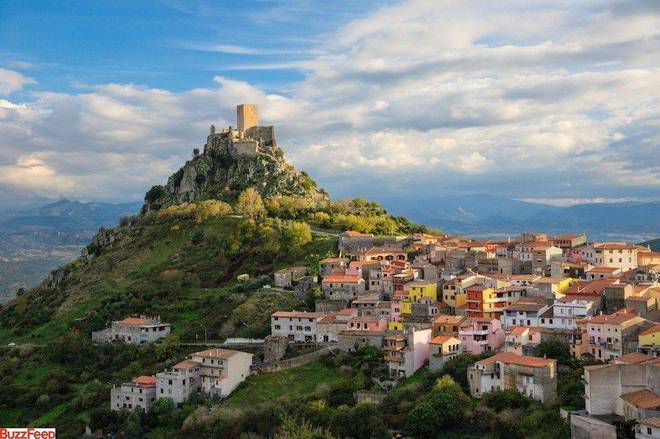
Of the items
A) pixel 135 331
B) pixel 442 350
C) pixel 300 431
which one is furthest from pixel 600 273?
pixel 135 331

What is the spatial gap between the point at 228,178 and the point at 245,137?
7572 millimetres

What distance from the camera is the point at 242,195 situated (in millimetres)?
86625

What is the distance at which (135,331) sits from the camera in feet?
191

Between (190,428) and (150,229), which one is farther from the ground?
(150,229)

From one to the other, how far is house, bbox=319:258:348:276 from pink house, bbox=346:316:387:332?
11.4m

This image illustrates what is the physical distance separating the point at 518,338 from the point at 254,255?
1319 inches

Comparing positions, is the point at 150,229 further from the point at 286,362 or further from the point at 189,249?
the point at 286,362

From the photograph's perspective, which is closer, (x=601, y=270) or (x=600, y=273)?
(x=600, y=273)

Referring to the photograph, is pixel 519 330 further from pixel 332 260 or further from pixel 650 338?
pixel 332 260

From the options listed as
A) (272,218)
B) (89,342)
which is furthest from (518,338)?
(272,218)

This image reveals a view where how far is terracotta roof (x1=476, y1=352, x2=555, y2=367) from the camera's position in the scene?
122 feet

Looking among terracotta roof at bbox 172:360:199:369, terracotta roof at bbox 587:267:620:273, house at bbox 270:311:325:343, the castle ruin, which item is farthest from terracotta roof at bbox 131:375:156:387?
the castle ruin

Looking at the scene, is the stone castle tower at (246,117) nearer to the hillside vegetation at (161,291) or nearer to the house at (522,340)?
the hillside vegetation at (161,291)

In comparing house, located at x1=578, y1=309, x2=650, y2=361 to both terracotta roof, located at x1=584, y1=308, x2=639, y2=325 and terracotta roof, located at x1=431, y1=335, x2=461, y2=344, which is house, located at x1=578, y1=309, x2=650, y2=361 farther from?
terracotta roof, located at x1=431, y1=335, x2=461, y2=344
